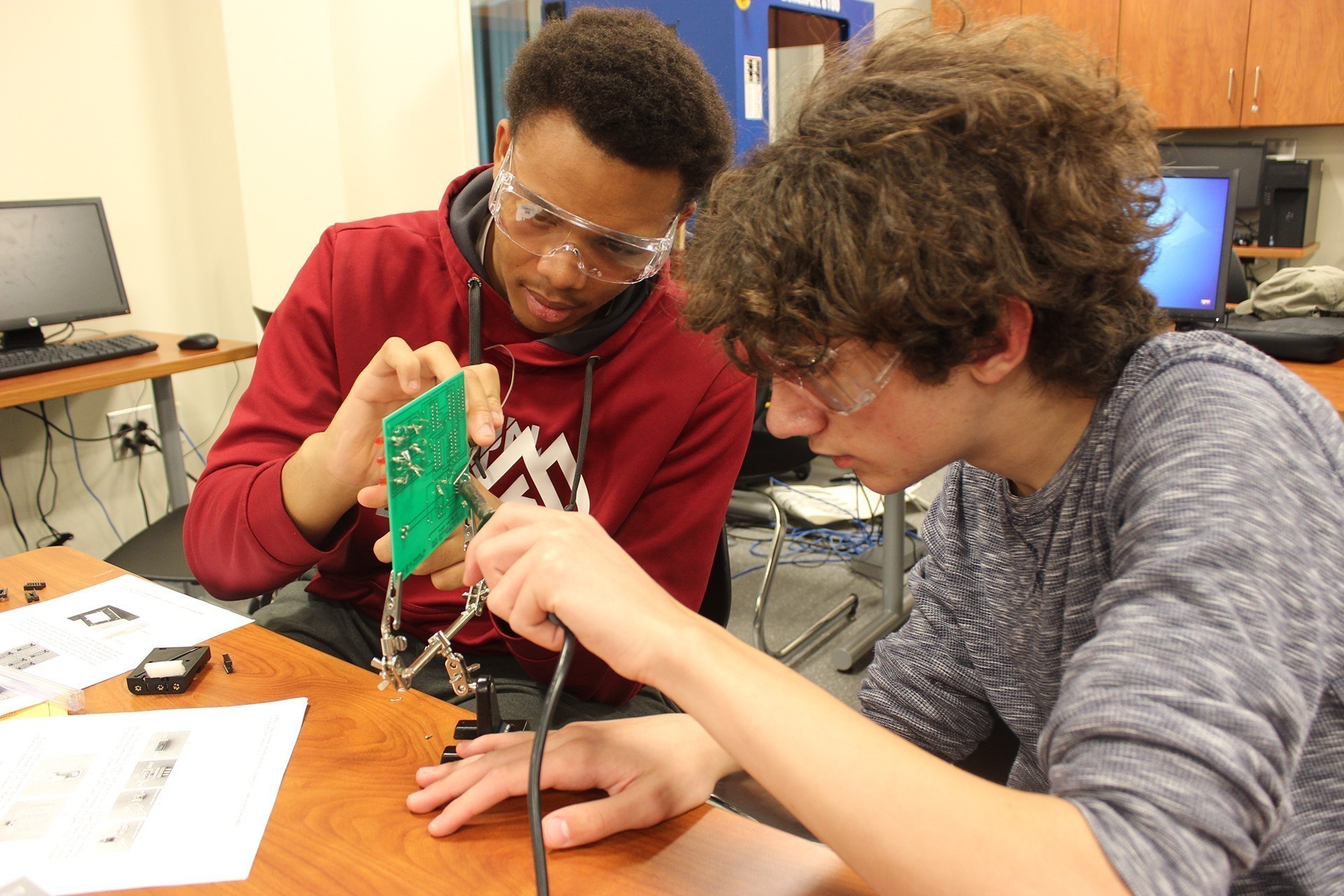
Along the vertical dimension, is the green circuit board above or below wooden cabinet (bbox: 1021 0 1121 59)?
below

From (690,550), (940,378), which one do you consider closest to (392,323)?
(690,550)

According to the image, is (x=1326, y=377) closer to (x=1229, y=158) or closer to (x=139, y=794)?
(x=1229, y=158)

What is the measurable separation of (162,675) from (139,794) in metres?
0.20

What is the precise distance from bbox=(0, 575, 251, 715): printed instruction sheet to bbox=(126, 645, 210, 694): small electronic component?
0.19ft

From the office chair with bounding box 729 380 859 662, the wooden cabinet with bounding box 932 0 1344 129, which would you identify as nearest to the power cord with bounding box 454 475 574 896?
the office chair with bounding box 729 380 859 662

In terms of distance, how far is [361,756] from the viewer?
0.90m

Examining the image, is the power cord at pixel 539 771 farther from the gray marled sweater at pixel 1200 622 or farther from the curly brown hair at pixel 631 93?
the curly brown hair at pixel 631 93

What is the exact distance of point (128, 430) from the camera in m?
3.23

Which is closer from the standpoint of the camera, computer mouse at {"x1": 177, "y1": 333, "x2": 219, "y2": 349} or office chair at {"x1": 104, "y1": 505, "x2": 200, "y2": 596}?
office chair at {"x1": 104, "y1": 505, "x2": 200, "y2": 596}

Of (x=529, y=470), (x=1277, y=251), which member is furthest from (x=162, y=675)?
(x=1277, y=251)

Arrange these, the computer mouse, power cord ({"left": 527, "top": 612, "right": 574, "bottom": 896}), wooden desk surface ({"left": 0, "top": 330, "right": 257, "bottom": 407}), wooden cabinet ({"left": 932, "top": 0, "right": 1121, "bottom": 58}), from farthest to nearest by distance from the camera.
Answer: wooden cabinet ({"left": 932, "top": 0, "right": 1121, "bottom": 58}), the computer mouse, wooden desk surface ({"left": 0, "top": 330, "right": 257, "bottom": 407}), power cord ({"left": 527, "top": 612, "right": 574, "bottom": 896})

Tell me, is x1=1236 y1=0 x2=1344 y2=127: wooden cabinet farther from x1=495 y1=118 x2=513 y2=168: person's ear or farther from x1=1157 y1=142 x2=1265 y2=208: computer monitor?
x1=495 y1=118 x2=513 y2=168: person's ear

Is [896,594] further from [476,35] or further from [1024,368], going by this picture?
[476,35]

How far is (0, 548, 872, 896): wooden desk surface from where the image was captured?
28.8 inches
